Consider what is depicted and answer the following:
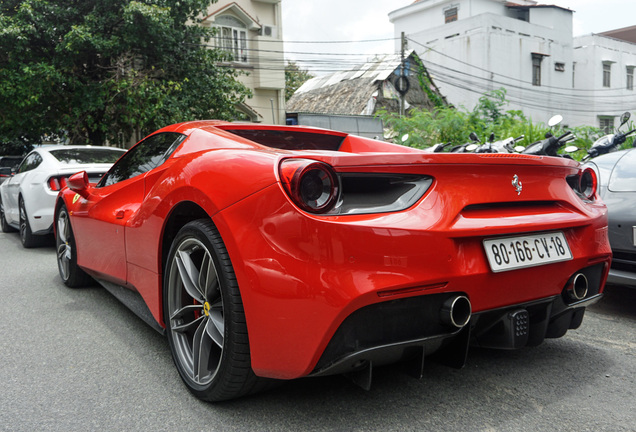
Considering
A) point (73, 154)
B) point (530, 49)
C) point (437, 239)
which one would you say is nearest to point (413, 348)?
point (437, 239)

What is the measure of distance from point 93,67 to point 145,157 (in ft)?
40.0

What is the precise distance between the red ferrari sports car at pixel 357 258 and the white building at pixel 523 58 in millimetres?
30289

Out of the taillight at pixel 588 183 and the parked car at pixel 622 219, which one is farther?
the parked car at pixel 622 219

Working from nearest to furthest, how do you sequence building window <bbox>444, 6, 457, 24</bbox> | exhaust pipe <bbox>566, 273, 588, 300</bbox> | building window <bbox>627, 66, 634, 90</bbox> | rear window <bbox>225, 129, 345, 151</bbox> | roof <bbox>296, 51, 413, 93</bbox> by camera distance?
exhaust pipe <bbox>566, 273, 588, 300</bbox> → rear window <bbox>225, 129, 345, 151</bbox> → roof <bbox>296, 51, 413, 93</bbox> → building window <bbox>444, 6, 457, 24</bbox> → building window <bbox>627, 66, 634, 90</bbox>

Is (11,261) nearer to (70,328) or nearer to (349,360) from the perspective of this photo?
(70,328)

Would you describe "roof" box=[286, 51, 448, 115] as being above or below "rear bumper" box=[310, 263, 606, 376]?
above

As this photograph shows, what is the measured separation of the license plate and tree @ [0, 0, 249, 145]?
12036 mm

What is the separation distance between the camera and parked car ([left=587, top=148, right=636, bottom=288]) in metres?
3.38

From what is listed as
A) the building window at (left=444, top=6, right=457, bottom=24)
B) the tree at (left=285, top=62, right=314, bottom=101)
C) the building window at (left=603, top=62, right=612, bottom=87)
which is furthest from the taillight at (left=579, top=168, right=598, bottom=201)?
the building window at (left=603, top=62, right=612, bottom=87)

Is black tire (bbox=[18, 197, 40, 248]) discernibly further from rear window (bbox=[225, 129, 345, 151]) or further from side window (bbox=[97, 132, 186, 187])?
rear window (bbox=[225, 129, 345, 151])

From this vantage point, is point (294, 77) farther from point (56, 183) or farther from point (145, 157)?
point (145, 157)

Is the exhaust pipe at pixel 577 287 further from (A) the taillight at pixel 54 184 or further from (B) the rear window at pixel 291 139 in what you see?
(A) the taillight at pixel 54 184

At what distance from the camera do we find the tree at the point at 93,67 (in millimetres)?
12445

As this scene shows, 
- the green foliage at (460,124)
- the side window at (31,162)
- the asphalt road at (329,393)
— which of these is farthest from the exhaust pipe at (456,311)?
the green foliage at (460,124)
